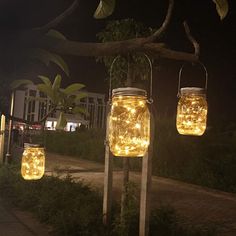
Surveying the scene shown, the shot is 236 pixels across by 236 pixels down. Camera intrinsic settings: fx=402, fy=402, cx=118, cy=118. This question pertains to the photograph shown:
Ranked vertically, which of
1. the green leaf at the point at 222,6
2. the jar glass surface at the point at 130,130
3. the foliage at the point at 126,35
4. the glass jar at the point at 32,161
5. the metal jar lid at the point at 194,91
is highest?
the foliage at the point at 126,35

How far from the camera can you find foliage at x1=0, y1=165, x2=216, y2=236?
6.10 meters

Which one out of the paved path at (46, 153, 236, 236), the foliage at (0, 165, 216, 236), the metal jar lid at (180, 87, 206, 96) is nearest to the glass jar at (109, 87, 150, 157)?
the metal jar lid at (180, 87, 206, 96)

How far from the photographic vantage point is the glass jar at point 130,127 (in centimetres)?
303

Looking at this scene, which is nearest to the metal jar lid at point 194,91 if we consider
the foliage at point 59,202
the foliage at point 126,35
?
the foliage at point 126,35

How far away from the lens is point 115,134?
3098 millimetres

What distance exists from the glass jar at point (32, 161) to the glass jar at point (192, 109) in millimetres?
2796

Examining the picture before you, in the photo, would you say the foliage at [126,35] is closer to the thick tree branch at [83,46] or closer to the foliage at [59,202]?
the foliage at [59,202]

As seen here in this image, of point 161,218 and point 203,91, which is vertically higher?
point 203,91

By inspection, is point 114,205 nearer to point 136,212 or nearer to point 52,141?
point 136,212

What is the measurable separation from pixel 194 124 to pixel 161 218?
8.13 ft

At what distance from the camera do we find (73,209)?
7.19 metres

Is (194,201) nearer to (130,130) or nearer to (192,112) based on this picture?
(192,112)

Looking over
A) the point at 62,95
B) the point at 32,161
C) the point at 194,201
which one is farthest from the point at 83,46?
the point at 194,201

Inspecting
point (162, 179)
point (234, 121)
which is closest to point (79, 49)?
point (162, 179)
